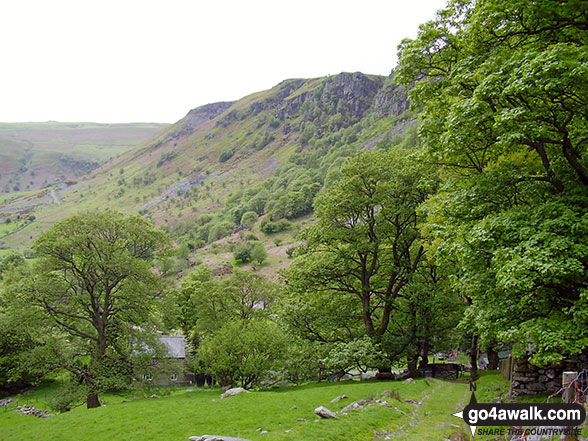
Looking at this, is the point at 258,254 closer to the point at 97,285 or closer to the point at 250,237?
the point at 250,237

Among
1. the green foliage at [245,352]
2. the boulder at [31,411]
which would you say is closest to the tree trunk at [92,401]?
the boulder at [31,411]

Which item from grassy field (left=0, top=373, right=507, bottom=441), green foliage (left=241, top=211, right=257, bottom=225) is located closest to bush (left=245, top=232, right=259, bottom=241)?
green foliage (left=241, top=211, right=257, bottom=225)

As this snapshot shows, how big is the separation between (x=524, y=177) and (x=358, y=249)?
47.2ft

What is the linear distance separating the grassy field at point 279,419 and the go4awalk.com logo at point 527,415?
3460mm

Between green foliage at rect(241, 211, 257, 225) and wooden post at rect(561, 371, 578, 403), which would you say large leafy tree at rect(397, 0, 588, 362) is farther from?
green foliage at rect(241, 211, 257, 225)

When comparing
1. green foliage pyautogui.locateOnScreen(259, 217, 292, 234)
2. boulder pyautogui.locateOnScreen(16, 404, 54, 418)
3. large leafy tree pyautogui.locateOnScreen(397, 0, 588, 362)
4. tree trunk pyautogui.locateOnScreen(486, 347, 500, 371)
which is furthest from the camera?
green foliage pyautogui.locateOnScreen(259, 217, 292, 234)

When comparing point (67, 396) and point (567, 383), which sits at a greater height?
point (567, 383)

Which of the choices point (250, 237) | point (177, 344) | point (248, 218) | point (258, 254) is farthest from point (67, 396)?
point (248, 218)

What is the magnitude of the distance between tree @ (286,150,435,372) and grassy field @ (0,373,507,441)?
19.1 ft

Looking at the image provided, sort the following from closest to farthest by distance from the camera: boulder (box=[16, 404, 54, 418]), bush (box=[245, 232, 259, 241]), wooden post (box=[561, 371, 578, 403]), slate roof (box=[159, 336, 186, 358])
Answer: wooden post (box=[561, 371, 578, 403])
boulder (box=[16, 404, 54, 418])
slate roof (box=[159, 336, 186, 358])
bush (box=[245, 232, 259, 241])

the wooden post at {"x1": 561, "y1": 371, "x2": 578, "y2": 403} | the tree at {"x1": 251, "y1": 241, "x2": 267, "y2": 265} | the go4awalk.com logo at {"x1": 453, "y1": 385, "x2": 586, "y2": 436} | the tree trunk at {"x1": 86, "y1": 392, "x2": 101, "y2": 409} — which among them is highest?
the wooden post at {"x1": 561, "y1": 371, "x2": 578, "y2": 403}

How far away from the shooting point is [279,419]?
17.1m

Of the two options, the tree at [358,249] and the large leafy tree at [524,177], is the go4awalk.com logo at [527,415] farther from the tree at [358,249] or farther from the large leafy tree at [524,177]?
the tree at [358,249]

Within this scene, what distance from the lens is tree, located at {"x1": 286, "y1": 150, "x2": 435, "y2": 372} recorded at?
2647 centimetres
